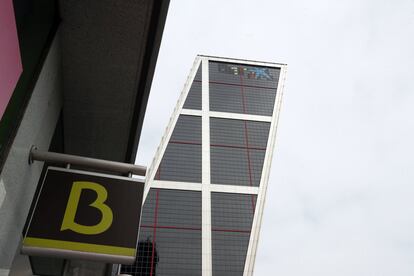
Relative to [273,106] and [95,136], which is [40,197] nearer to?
[95,136]

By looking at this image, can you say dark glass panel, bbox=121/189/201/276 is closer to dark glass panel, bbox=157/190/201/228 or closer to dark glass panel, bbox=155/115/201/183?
dark glass panel, bbox=157/190/201/228

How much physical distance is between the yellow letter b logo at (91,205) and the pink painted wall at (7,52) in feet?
3.17

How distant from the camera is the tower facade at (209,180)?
44.4 m

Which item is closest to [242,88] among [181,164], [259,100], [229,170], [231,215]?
[259,100]

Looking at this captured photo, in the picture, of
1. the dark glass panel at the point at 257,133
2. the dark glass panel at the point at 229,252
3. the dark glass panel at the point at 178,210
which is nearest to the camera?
the dark glass panel at the point at 229,252

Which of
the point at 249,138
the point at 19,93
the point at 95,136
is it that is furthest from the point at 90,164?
the point at 249,138

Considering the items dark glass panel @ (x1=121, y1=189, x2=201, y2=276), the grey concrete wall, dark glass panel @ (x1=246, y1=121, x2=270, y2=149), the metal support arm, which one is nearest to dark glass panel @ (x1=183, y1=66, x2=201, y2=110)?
dark glass panel @ (x1=246, y1=121, x2=270, y2=149)

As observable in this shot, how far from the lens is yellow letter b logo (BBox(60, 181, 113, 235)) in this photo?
259cm

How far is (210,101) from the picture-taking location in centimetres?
5584

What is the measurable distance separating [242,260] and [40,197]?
1754 inches

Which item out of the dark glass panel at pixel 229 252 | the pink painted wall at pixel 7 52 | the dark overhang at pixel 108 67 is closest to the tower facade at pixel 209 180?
the dark glass panel at pixel 229 252

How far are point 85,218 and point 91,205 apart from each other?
11 cm

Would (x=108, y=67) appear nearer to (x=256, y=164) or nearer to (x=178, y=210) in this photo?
(x=178, y=210)

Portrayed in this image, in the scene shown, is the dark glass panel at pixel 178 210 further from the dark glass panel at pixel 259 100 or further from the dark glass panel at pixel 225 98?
the dark glass panel at pixel 259 100
